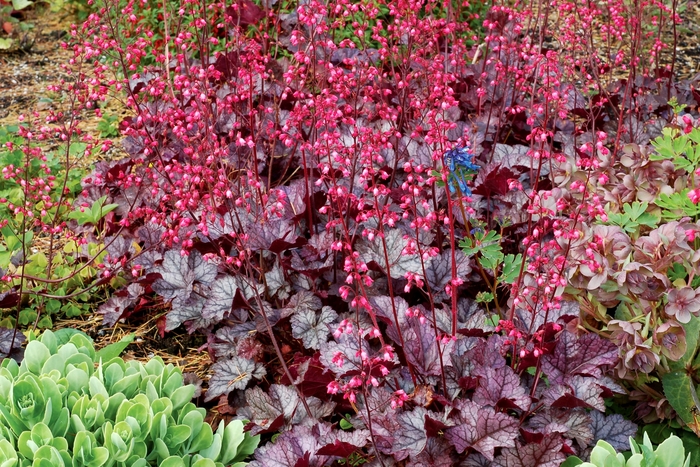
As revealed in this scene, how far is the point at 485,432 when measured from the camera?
2.20m

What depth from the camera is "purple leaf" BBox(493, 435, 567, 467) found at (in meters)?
2.16

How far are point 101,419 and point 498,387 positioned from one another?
3.85ft

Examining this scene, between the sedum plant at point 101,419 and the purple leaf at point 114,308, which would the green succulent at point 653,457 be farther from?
the purple leaf at point 114,308

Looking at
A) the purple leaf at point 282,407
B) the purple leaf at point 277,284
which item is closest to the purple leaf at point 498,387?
the purple leaf at point 282,407

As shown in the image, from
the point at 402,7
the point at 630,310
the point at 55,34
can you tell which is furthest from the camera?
the point at 55,34

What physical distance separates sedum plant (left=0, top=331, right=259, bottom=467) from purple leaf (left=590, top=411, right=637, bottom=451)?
42.1 inches

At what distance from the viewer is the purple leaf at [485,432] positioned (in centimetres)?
217

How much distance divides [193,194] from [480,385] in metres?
1.15

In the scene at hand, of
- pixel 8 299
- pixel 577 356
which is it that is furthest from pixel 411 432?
pixel 8 299

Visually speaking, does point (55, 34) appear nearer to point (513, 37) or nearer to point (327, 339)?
point (513, 37)

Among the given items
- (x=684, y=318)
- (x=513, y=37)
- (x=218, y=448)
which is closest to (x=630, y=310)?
(x=684, y=318)

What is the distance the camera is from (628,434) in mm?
2387

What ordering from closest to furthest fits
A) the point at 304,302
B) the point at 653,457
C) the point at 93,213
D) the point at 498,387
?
1. the point at 653,457
2. the point at 498,387
3. the point at 304,302
4. the point at 93,213

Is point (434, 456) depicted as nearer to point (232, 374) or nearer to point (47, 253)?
point (232, 374)
